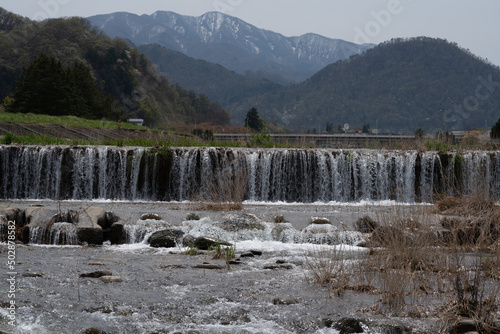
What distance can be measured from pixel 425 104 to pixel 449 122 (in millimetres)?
6504

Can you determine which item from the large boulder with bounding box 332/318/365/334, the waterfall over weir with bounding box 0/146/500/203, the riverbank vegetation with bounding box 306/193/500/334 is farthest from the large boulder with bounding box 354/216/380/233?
the waterfall over weir with bounding box 0/146/500/203

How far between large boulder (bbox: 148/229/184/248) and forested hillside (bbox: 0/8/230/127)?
54.0 meters

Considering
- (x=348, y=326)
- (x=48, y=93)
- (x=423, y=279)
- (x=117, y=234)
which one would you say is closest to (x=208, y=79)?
(x=48, y=93)

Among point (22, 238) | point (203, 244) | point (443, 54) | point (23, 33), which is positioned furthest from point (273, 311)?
point (443, 54)

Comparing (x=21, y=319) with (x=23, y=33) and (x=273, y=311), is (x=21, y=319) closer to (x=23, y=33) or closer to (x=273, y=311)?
(x=273, y=311)

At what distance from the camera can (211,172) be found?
17.9 metres

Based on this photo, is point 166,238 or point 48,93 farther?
point 48,93

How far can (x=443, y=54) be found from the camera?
111875 mm

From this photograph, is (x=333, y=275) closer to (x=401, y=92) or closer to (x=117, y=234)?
(x=117, y=234)

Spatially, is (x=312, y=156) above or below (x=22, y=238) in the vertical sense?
above

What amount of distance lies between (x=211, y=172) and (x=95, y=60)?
57376 mm

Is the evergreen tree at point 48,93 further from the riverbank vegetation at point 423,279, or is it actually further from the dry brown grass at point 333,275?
the riverbank vegetation at point 423,279

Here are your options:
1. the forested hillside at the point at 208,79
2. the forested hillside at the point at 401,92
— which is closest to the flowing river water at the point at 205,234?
the forested hillside at the point at 401,92

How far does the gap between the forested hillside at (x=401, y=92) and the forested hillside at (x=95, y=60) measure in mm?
38090
